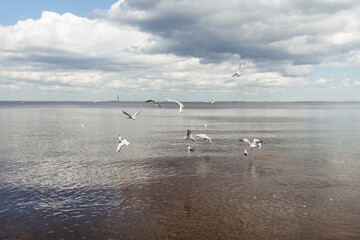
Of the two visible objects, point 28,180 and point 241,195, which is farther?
point 28,180

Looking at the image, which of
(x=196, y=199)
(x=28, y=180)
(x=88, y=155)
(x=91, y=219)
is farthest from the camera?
(x=88, y=155)

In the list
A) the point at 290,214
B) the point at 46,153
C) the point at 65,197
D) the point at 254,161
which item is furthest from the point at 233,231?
the point at 46,153

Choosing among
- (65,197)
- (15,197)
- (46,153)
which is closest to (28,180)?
(15,197)

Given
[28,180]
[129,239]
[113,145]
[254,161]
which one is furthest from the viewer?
[113,145]

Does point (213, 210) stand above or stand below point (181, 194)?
below

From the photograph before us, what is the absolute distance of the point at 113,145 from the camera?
4372 cm

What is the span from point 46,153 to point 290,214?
3112cm

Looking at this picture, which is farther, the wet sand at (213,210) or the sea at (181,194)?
the sea at (181,194)

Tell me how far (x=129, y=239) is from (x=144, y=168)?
14.0 meters

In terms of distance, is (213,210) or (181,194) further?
(181,194)

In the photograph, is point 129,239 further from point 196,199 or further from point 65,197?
point 65,197

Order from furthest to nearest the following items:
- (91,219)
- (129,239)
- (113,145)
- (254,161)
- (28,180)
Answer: (113,145), (254,161), (28,180), (91,219), (129,239)

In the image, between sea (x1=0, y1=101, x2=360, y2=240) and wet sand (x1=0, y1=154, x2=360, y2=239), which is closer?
wet sand (x1=0, y1=154, x2=360, y2=239)

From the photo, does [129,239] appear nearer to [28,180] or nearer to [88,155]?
[28,180]
